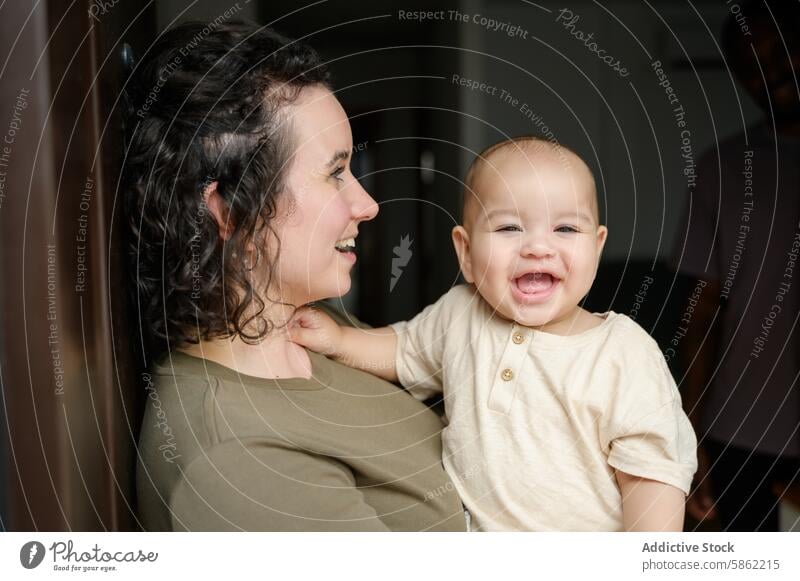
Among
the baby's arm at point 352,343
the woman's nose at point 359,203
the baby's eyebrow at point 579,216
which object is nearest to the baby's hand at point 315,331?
the baby's arm at point 352,343

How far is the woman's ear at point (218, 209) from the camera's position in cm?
60

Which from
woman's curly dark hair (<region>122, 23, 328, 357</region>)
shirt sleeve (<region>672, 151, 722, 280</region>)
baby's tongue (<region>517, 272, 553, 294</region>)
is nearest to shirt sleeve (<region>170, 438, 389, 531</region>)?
woman's curly dark hair (<region>122, 23, 328, 357</region>)

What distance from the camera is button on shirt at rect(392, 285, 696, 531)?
595 millimetres

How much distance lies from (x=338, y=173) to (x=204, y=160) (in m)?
0.10

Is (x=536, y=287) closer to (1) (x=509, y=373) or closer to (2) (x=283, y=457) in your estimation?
(1) (x=509, y=373)

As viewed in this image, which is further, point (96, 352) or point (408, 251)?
point (408, 251)

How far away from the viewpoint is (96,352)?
23.2 inches

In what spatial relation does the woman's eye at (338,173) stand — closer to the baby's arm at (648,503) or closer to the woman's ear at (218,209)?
the woman's ear at (218,209)

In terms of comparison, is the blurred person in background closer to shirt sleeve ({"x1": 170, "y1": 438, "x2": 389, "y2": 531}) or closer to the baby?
the baby

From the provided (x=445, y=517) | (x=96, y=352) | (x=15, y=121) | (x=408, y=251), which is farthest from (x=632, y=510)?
(x=15, y=121)

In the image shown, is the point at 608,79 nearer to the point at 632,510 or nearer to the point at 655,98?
the point at 655,98

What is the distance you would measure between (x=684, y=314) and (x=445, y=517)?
270mm

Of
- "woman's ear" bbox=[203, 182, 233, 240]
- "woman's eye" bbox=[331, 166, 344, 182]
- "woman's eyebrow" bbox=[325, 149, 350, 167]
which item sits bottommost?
"woman's ear" bbox=[203, 182, 233, 240]

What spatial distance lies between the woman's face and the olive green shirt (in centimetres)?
8
